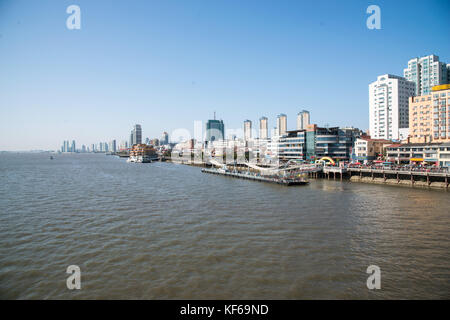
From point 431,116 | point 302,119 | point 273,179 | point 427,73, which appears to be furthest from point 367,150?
point 302,119

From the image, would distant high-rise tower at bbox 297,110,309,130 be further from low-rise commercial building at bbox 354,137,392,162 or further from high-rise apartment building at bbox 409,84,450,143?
low-rise commercial building at bbox 354,137,392,162

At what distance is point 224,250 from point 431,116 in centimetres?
8129

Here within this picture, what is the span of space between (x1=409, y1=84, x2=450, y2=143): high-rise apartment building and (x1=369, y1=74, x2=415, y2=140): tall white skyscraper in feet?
105

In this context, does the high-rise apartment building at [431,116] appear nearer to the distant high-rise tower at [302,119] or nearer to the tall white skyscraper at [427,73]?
the tall white skyscraper at [427,73]

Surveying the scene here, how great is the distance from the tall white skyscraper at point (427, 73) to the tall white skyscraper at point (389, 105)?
14321 mm

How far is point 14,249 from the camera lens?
17.2m

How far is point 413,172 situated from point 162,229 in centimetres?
4490

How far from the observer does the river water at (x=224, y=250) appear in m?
12.6

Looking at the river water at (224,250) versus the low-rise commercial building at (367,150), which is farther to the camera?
the low-rise commercial building at (367,150)

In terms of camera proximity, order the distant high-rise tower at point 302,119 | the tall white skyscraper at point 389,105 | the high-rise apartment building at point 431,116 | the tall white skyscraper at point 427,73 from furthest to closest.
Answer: the distant high-rise tower at point 302,119 → the tall white skyscraper at point 427,73 → the tall white skyscraper at point 389,105 → the high-rise apartment building at point 431,116

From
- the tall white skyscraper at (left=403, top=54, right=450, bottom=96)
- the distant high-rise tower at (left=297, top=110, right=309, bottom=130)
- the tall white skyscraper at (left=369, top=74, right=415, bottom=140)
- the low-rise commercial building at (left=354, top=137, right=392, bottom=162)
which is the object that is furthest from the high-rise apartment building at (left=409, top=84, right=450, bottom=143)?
the distant high-rise tower at (left=297, top=110, right=309, bottom=130)

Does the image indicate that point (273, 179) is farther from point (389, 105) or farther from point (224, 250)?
point (389, 105)

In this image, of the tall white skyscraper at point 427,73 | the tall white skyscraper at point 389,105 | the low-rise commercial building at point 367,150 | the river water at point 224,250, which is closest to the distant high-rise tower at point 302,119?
the tall white skyscraper at point 427,73
